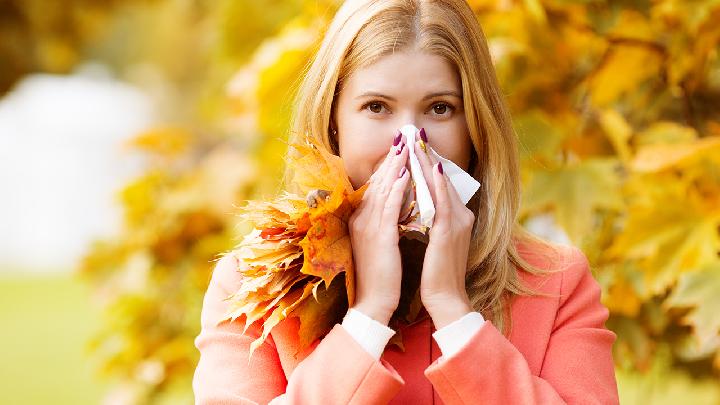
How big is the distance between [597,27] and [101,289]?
85.6 inches

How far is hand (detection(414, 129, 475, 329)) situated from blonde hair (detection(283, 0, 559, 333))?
15 cm

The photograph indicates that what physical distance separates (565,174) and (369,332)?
1.18 meters

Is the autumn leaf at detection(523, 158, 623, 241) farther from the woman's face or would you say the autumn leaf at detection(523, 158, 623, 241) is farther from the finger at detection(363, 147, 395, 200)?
the finger at detection(363, 147, 395, 200)

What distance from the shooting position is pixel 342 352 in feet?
5.62

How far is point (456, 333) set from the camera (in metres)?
1.73

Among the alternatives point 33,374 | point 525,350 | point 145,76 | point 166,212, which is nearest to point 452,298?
point 525,350

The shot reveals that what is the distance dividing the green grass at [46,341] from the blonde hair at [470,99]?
206 inches

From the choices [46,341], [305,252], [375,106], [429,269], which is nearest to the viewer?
[305,252]

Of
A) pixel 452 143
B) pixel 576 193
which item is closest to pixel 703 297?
pixel 576 193

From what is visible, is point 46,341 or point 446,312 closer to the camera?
point 446,312

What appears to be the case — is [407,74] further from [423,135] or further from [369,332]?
[369,332]

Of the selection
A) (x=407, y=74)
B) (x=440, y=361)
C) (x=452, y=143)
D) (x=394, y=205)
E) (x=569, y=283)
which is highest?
(x=407, y=74)

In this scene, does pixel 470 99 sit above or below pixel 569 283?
above

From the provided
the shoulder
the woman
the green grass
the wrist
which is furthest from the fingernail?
the green grass
